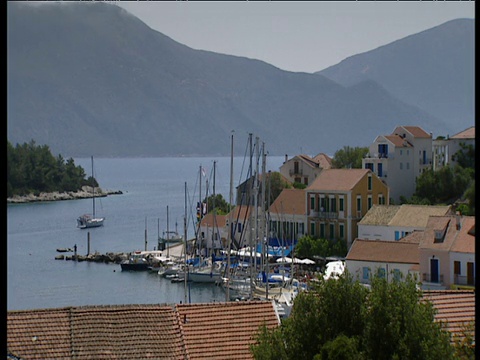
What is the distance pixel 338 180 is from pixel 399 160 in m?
5.85

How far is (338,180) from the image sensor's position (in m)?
30.8

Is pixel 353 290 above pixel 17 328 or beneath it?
above

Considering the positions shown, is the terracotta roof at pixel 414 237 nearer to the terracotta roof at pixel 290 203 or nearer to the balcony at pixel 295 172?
the terracotta roof at pixel 290 203

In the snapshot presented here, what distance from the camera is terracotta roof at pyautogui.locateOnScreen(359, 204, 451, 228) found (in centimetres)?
2690

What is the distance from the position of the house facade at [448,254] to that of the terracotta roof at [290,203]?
474 inches

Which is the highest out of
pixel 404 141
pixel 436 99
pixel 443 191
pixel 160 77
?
pixel 160 77

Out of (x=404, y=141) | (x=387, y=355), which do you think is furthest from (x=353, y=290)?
(x=404, y=141)

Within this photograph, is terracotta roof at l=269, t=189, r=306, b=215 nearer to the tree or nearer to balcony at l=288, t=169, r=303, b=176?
balcony at l=288, t=169, r=303, b=176

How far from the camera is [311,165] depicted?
134ft

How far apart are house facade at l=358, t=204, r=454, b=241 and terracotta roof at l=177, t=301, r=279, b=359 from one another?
17.4 metres

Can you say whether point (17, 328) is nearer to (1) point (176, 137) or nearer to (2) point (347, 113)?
(2) point (347, 113)

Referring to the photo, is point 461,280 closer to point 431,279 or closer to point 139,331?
point 431,279

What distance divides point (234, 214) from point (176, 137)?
161 m

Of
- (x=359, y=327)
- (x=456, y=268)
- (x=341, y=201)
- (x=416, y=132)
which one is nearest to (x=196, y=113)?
(x=416, y=132)
